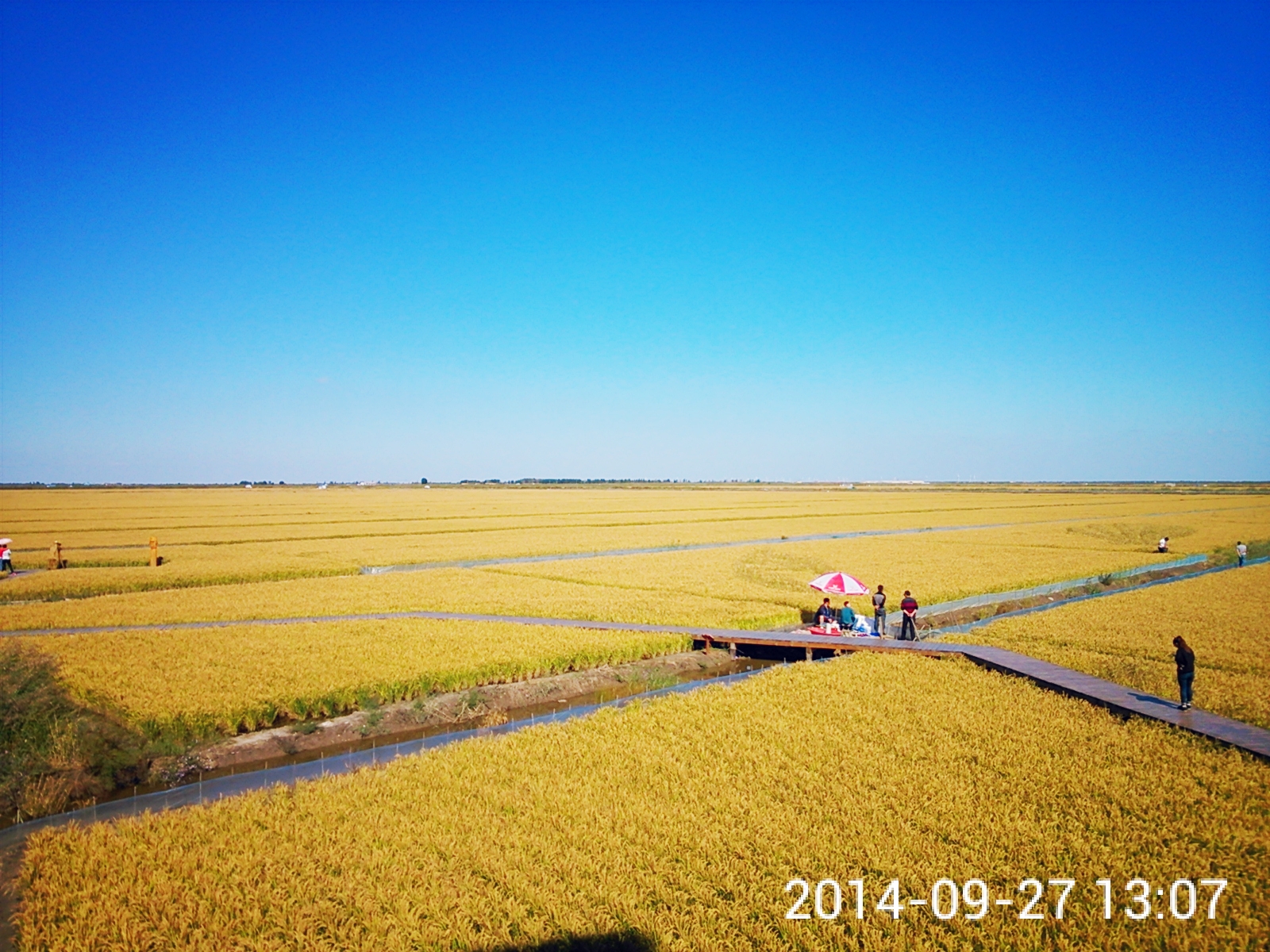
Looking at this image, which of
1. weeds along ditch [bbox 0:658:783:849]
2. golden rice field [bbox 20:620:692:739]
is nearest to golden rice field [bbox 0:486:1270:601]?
golden rice field [bbox 20:620:692:739]

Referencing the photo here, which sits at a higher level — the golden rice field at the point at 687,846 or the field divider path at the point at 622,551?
the field divider path at the point at 622,551

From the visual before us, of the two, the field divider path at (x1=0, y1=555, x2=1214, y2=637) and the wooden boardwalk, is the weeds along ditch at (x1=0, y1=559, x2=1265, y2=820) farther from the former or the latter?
the wooden boardwalk

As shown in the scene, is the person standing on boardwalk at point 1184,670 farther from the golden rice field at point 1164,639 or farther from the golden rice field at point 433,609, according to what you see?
the golden rice field at point 433,609

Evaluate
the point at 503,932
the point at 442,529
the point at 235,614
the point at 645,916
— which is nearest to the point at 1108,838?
the point at 645,916

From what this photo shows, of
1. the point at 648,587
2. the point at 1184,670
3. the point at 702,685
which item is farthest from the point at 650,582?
the point at 1184,670

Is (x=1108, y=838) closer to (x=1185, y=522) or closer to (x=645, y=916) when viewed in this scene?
(x=645, y=916)

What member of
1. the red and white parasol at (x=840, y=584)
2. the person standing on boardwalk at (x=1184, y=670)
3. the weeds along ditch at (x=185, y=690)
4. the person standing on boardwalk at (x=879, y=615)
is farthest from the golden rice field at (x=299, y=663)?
the person standing on boardwalk at (x=1184, y=670)
